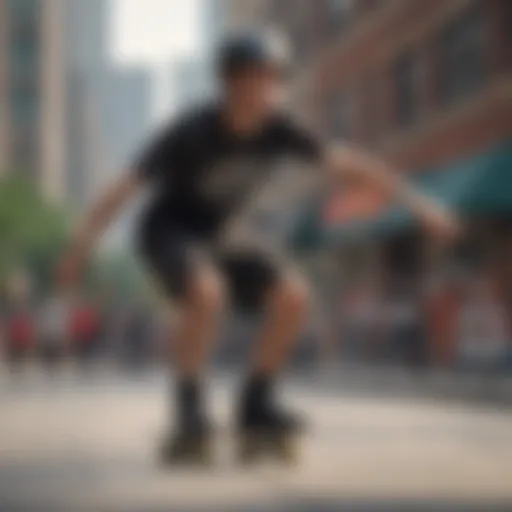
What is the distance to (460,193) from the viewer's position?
1779 millimetres

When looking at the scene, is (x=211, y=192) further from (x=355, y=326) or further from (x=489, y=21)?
(x=489, y=21)

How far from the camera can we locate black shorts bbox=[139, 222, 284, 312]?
1486mm

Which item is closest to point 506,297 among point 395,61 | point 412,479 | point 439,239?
point 395,61

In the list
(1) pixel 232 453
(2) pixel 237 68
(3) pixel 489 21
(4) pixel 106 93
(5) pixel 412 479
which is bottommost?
(5) pixel 412 479

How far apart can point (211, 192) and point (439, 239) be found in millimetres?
318

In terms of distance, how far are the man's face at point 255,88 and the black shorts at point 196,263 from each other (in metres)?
0.19

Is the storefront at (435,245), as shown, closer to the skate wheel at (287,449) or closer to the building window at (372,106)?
the building window at (372,106)

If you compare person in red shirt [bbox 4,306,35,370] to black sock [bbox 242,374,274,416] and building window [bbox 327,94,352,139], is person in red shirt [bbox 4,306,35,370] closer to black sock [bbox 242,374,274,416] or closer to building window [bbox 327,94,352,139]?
black sock [bbox 242,374,274,416]

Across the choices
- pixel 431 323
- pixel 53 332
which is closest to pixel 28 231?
pixel 53 332

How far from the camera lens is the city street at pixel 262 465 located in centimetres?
127

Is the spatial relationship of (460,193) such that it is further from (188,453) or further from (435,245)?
(188,453)

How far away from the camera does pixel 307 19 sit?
174 cm

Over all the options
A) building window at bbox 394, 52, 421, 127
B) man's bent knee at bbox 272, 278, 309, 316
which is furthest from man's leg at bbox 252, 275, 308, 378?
building window at bbox 394, 52, 421, 127

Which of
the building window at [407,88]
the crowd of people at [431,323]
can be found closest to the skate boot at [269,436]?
the crowd of people at [431,323]
